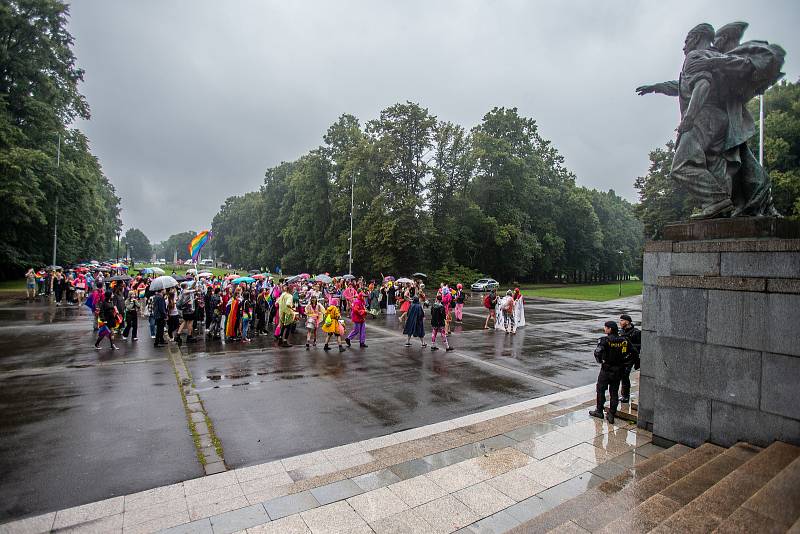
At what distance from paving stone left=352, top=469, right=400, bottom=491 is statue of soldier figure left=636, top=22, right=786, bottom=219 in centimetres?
606

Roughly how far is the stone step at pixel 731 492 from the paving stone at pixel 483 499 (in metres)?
1.60

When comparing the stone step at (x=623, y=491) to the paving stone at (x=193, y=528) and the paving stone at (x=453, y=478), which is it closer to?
the paving stone at (x=453, y=478)

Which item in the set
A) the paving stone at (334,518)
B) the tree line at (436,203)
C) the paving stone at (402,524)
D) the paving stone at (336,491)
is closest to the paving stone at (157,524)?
the paving stone at (334,518)

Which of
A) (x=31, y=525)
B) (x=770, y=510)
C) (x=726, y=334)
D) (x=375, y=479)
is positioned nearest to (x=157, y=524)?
(x=31, y=525)

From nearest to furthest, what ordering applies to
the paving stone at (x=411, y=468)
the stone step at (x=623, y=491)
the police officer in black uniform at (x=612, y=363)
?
the stone step at (x=623, y=491) → the paving stone at (x=411, y=468) → the police officer in black uniform at (x=612, y=363)

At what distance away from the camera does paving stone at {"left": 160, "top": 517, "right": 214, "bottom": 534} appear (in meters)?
4.06

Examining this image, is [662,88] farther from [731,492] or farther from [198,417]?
[198,417]

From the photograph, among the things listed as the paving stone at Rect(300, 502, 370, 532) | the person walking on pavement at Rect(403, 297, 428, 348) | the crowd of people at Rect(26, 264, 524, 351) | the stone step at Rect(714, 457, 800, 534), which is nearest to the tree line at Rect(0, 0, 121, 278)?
the crowd of people at Rect(26, 264, 524, 351)

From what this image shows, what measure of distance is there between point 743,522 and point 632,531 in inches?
31.6

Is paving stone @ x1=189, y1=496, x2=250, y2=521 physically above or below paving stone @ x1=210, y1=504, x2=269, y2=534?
below

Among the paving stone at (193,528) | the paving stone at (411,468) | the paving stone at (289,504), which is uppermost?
the paving stone at (411,468)

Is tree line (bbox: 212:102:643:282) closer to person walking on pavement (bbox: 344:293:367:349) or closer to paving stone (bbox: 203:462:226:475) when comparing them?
person walking on pavement (bbox: 344:293:367:349)

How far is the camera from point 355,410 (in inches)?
306

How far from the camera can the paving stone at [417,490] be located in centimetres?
460
